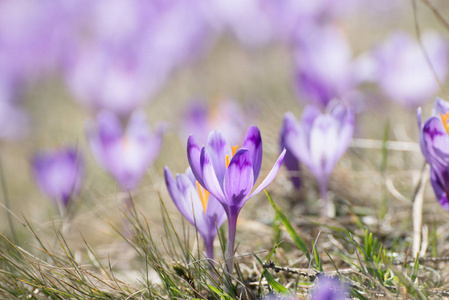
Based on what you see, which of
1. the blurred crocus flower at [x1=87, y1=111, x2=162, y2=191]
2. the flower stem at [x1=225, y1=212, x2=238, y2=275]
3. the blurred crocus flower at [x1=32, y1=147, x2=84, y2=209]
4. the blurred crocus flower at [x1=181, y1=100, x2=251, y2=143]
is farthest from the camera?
the blurred crocus flower at [x1=181, y1=100, x2=251, y2=143]

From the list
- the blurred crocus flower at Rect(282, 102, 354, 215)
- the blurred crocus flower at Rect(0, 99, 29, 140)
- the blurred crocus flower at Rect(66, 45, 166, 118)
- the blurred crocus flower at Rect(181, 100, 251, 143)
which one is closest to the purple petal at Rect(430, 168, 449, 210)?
the blurred crocus flower at Rect(282, 102, 354, 215)

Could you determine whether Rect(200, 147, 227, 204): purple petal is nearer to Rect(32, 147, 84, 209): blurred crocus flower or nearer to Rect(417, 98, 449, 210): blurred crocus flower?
Rect(417, 98, 449, 210): blurred crocus flower

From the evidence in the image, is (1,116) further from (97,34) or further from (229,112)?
(229,112)

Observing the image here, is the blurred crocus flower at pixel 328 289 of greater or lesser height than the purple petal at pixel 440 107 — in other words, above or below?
below

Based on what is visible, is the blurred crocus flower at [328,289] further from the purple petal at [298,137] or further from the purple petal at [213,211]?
the purple petal at [298,137]

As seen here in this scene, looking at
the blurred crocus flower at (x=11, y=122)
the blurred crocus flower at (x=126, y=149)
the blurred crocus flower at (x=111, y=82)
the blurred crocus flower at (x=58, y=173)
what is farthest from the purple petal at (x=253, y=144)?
the blurred crocus flower at (x=11, y=122)

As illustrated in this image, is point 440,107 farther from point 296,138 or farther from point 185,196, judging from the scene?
point 185,196
